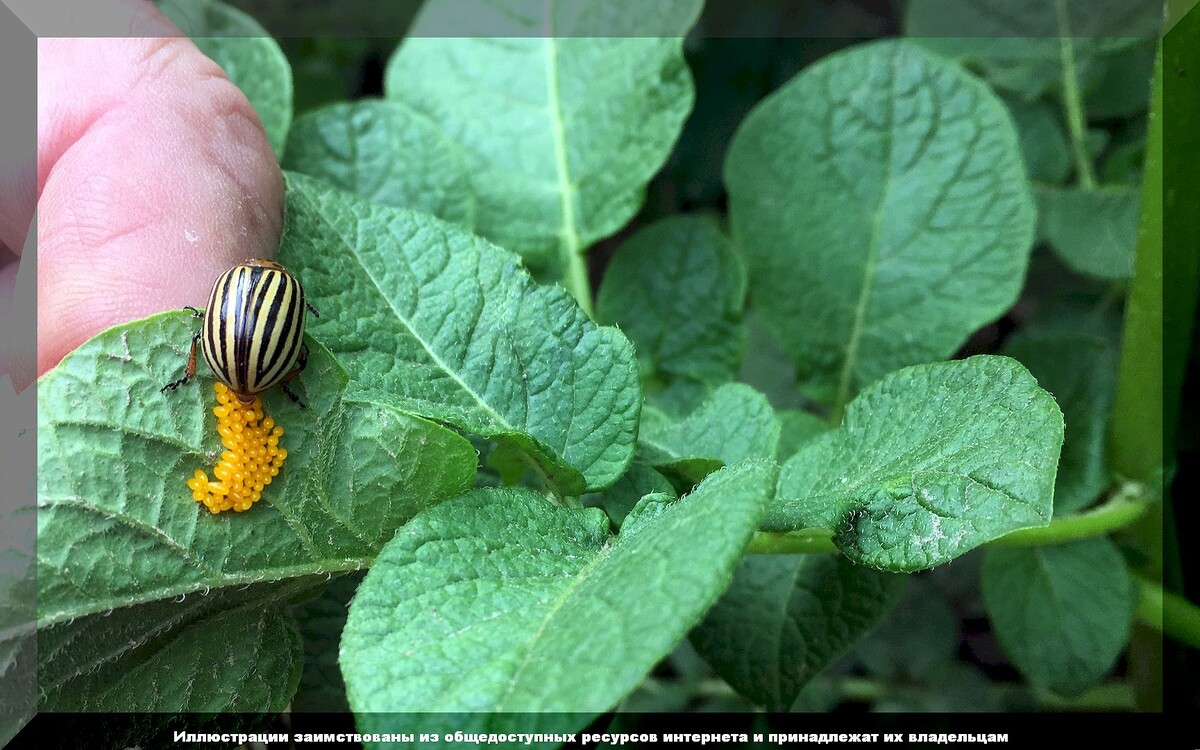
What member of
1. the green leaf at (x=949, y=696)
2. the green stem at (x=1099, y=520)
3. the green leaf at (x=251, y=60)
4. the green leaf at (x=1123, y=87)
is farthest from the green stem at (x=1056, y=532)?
the green leaf at (x=251, y=60)

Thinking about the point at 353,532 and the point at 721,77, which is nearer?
the point at 353,532

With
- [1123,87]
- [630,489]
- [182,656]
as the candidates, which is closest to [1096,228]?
[1123,87]

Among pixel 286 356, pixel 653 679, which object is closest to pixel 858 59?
pixel 286 356

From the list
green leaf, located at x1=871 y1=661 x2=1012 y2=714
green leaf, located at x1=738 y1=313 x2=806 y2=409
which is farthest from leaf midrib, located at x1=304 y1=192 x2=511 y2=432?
green leaf, located at x1=871 y1=661 x2=1012 y2=714

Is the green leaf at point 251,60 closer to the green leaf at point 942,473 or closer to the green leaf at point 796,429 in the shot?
the green leaf at point 796,429

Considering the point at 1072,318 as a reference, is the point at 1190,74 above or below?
above

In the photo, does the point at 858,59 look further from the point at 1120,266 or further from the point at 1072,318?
the point at 1072,318

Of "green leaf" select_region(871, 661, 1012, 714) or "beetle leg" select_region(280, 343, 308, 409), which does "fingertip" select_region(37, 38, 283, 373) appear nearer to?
"beetle leg" select_region(280, 343, 308, 409)
